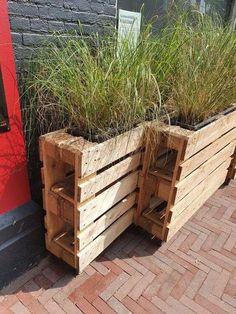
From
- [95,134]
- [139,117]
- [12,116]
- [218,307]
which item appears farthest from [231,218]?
[12,116]

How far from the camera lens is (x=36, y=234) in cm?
203

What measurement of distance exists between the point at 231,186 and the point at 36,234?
2.29m

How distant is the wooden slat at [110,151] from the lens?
153cm

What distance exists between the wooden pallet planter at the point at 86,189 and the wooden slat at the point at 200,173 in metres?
0.34

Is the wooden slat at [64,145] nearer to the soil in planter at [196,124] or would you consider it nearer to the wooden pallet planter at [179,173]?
the wooden pallet planter at [179,173]

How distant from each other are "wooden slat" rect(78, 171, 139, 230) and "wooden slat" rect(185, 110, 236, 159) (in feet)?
1.49

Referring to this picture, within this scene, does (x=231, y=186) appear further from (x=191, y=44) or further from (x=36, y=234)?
(x=36, y=234)

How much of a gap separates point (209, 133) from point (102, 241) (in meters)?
1.12

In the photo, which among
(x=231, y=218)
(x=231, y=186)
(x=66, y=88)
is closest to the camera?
(x=66, y=88)

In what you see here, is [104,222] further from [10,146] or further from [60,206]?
[10,146]

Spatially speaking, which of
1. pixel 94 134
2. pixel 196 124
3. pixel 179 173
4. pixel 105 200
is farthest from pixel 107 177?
pixel 196 124

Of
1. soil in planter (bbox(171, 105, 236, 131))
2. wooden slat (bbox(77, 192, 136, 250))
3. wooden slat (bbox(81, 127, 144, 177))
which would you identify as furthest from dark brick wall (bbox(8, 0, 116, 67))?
wooden slat (bbox(77, 192, 136, 250))

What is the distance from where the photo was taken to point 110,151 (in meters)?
1.67

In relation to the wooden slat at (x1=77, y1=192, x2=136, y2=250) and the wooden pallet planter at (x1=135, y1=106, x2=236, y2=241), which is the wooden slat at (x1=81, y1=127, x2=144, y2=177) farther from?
the wooden slat at (x1=77, y1=192, x2=136, y2=250)
